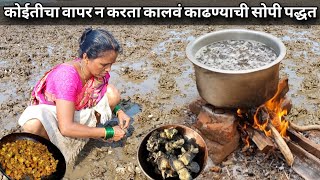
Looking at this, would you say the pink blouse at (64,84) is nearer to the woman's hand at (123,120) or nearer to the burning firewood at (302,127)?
the woman's hand at (123,120)

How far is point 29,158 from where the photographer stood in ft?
11.0

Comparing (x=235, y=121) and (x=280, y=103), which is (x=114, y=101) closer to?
(x=235, y=121)

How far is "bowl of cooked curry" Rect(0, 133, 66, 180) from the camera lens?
129 inches

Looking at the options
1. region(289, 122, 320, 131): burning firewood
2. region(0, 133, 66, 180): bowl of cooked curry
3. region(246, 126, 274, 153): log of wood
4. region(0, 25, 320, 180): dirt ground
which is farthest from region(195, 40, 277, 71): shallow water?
region(0, 133, 66, 180): bowl of cooked curry

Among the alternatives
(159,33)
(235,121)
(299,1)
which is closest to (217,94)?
(235,121)

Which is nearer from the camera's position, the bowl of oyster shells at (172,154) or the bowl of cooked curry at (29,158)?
the bowl of oyster shells at (172,154)

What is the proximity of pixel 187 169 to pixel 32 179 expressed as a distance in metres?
1.29

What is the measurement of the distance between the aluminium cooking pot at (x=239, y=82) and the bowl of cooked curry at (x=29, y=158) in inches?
56.9

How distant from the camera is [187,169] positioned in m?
3.14

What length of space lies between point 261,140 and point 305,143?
1.37 feet

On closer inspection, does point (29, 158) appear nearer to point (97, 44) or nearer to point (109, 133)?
point (109, 133)

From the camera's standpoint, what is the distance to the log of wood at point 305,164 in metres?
3.55

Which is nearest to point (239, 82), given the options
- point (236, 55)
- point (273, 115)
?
point (236, 55)

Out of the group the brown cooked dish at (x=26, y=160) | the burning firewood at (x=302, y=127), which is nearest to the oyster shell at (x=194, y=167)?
the brown cooked dish at (x=26, y=160)
